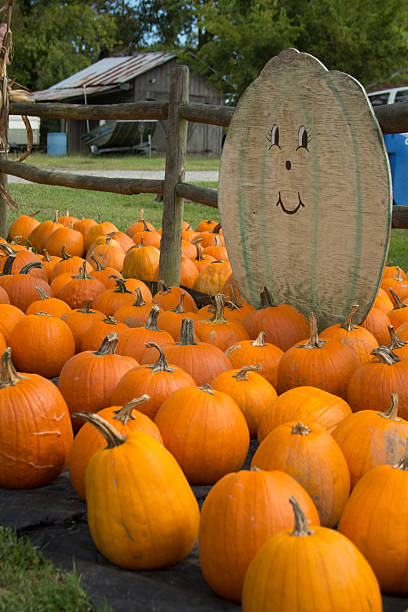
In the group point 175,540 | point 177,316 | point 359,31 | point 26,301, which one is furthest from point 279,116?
point 359,31

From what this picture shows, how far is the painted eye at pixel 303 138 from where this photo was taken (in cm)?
366

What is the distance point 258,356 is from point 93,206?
9220 mm

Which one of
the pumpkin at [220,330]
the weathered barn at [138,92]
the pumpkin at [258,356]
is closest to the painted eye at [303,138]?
the pumpkin at [220,330]

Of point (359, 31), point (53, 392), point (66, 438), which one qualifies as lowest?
point (66, 438)

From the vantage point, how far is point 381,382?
2668 mm

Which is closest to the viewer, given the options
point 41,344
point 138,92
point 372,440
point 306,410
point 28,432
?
point 372,440

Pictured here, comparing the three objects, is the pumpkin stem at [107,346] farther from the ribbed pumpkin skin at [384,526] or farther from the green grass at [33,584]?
the ribbed pumpkin skin at [384,526]

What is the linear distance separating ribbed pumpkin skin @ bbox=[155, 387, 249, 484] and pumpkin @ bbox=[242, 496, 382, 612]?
2.55 ft

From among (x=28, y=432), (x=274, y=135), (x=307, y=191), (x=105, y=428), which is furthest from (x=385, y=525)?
(x=274, y=135)

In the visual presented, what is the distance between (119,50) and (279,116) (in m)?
48.8

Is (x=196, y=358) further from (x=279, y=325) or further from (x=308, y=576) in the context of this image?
(x=308, y=576)

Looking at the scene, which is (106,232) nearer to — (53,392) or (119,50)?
(53,392)

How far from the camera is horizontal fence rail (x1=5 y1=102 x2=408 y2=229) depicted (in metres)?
3.49

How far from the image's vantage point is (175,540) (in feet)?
6.05
